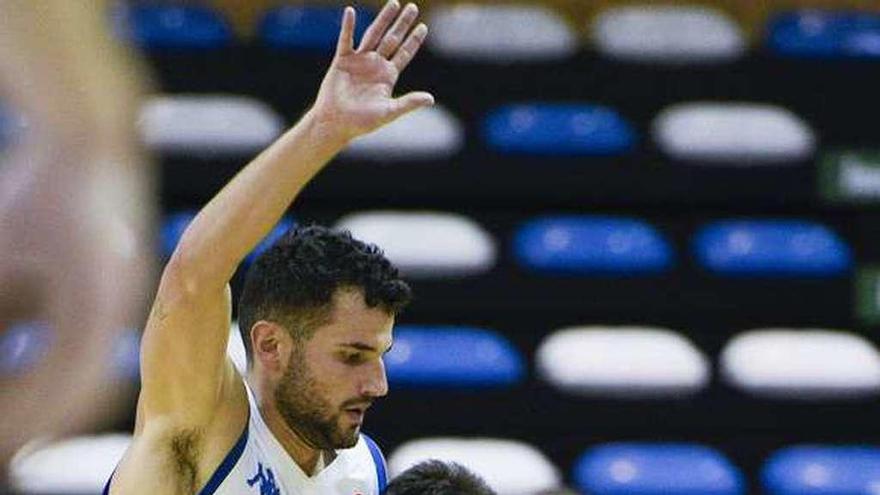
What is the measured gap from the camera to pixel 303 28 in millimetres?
6410

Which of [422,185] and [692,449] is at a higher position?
[422,185]

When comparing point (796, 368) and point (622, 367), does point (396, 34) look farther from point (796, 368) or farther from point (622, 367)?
point (796, 368)

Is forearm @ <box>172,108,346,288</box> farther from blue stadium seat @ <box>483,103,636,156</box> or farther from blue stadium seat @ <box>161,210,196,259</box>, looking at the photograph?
blue stadium seat @ <box>483,103,636,156</box>

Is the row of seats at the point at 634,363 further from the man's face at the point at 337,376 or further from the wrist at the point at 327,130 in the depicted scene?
the wrist at the point at 327,130

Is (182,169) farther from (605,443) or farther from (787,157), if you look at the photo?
(787,157)

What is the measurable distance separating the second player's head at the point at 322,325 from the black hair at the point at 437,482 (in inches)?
15.6

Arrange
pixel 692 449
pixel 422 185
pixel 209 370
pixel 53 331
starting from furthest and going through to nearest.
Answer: pixel 422 185
pixel 692 449
pixel 209 370
pixel 53 331

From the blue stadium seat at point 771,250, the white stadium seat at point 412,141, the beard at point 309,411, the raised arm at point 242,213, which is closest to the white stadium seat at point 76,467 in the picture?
the white stadium seat at point 412,141

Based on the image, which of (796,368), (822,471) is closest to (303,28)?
(796,368)

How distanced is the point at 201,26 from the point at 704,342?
216 centimetres

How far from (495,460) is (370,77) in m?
2.98

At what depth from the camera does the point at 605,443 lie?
5680 millimetres

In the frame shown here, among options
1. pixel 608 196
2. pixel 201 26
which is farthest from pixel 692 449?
pixel 201 26

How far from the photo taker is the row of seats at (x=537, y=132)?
19.5 feet
